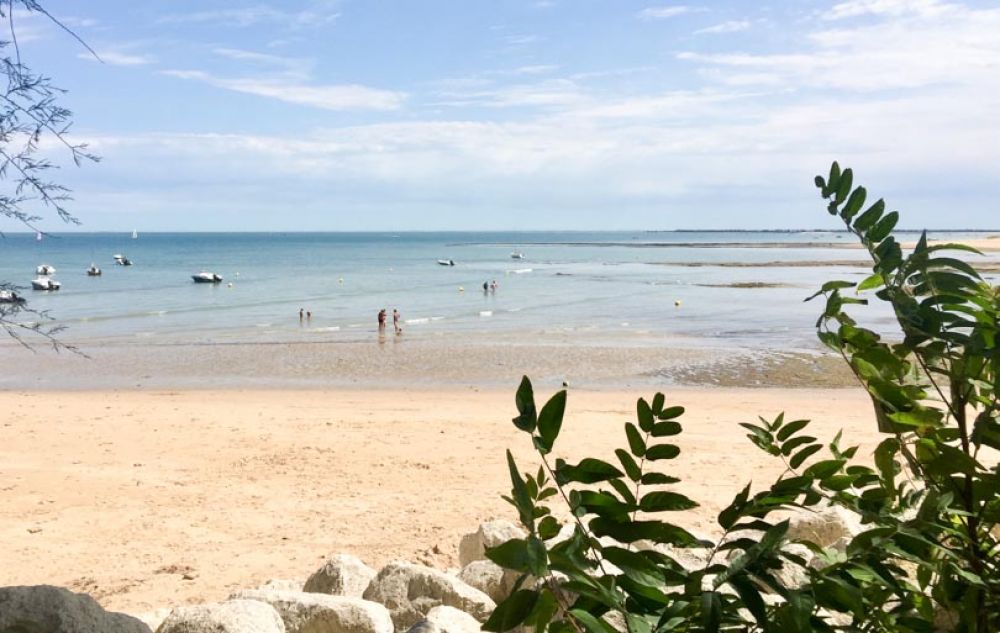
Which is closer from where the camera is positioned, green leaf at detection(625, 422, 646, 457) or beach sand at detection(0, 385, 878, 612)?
green leaf at detection(625, 422, 646, 457)

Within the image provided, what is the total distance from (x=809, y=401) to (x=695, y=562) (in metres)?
15.0

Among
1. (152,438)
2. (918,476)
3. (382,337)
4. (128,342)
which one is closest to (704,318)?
(382,337)

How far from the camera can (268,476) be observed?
11.2 m

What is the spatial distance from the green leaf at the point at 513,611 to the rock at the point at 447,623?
8.77ft

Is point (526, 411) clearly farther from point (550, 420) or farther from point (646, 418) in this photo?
point (646, 418)

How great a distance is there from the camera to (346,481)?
1091 cm

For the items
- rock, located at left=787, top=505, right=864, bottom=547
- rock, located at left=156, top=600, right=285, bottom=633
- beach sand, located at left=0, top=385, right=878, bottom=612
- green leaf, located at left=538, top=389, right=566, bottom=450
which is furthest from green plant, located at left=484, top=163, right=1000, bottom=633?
beach sand, located at left=0, top=385, right=878, bottom=612

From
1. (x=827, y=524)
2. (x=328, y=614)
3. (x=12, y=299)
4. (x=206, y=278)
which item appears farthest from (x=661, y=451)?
(x=206, y=278)

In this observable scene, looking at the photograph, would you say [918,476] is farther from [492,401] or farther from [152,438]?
[492,401]

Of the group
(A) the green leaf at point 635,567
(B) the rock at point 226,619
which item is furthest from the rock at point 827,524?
(A) the green leaf at point 635,567

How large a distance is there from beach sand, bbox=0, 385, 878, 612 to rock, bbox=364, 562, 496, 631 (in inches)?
93.3

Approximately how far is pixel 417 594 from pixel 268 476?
705cm

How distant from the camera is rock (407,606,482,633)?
3520 millimetres

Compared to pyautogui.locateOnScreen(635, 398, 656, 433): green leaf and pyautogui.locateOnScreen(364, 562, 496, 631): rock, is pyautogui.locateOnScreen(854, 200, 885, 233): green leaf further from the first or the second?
pyautogui.locateOnScreen(364, 562, 496, 631): rock
